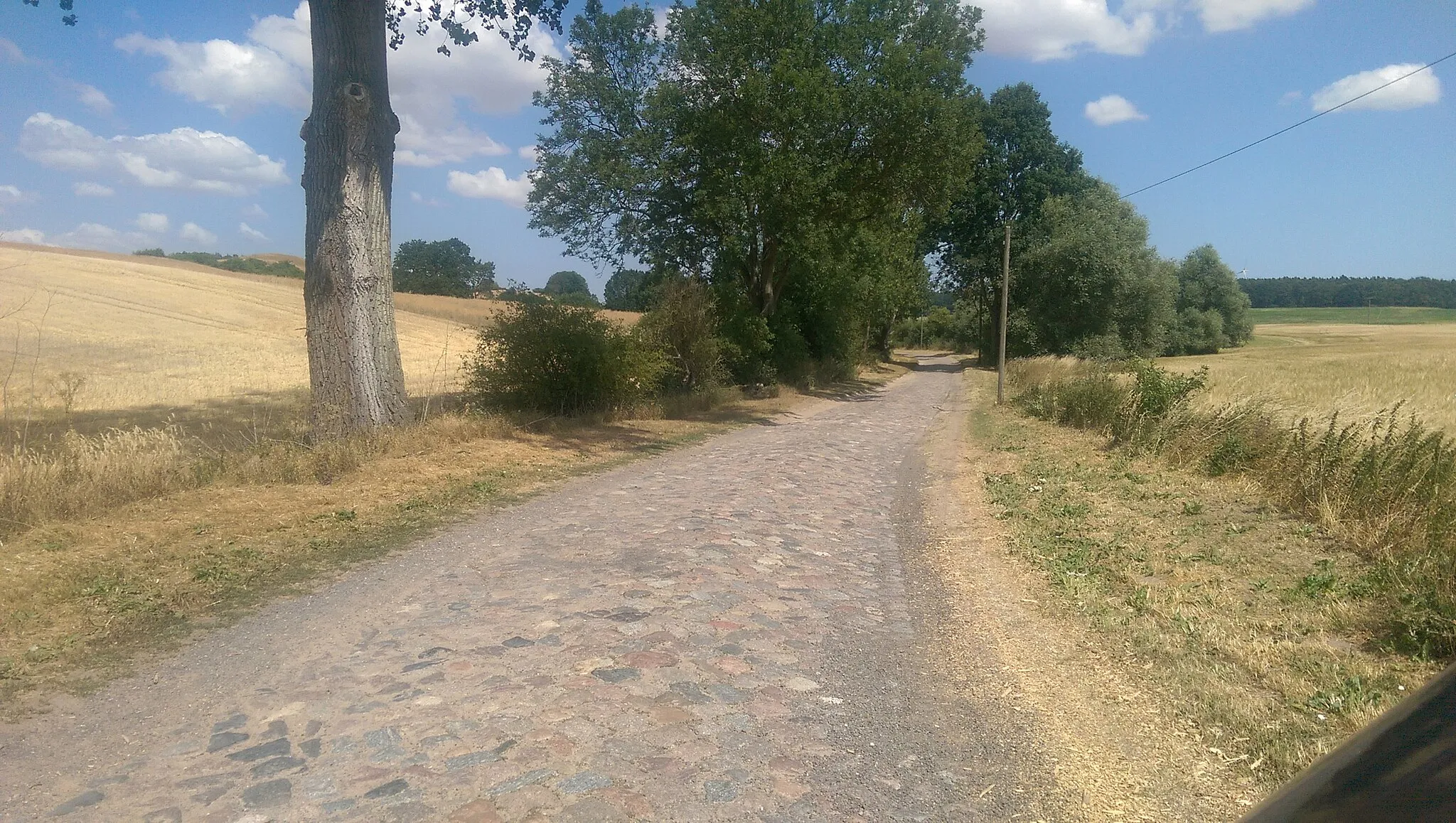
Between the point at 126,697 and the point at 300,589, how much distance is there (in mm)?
1821

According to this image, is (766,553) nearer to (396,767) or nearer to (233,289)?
(396,767)

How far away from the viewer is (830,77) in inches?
848

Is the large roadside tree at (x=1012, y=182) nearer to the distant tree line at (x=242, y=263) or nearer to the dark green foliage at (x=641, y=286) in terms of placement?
the dark green foliage at (x=641, y=286)

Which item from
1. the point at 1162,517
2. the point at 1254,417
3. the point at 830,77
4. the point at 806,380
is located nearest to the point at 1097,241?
the point at 806,380

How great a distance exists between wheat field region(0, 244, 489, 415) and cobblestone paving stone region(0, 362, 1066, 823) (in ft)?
17.1

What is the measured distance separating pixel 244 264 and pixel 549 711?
347 feet

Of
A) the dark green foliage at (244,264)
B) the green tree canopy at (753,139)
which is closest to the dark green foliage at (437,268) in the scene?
the dark green foliage at (244,264)

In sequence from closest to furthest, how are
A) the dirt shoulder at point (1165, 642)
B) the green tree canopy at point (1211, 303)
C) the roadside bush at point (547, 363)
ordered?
1. the dirt shoulder at point (1165, 642)
2. the roadside bush at point (547, 363)
3. the green tree canopy at point (1211, 303)

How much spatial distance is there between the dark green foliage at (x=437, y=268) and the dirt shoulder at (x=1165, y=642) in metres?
89.8

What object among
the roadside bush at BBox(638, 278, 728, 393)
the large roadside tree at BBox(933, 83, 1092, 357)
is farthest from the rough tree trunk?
the large roadside tree at BBox(933, 83, 1092, 357)

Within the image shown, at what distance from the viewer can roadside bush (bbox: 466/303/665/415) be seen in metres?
15.7

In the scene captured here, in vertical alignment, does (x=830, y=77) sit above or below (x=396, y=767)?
above

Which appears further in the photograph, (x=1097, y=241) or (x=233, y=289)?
(x=233, y=289)

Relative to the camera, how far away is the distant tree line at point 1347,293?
176ft
